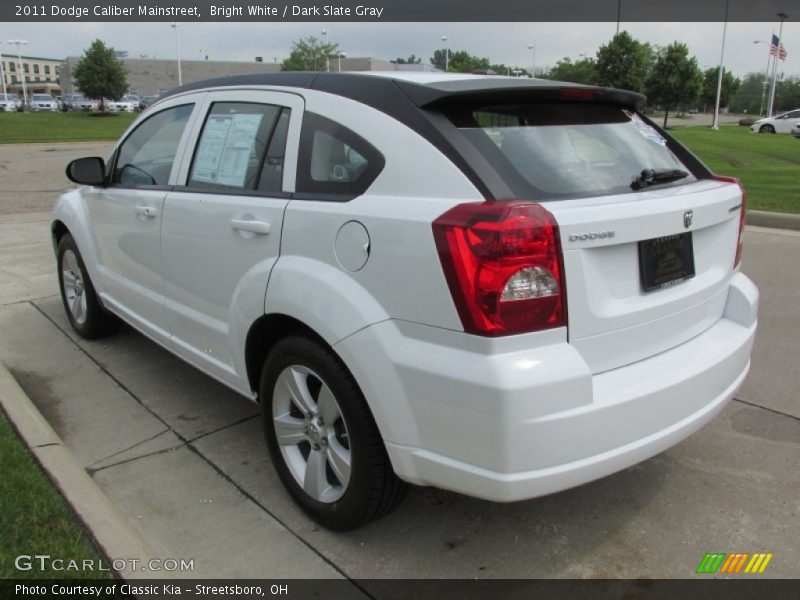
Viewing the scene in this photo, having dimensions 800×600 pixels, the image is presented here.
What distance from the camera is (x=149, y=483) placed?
3152mm

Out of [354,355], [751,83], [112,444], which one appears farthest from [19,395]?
[751,83]

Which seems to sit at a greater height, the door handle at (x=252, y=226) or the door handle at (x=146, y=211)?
the door handle at (x=252, y=226)

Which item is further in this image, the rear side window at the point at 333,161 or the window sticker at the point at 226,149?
the window sticker at the point at 226,149

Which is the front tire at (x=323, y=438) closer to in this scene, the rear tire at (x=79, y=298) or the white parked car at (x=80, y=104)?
the rear tire at (x=79, y=298)

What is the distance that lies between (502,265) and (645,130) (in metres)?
1.36

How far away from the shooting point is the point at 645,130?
2.94m

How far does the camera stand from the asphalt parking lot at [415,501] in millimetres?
2588

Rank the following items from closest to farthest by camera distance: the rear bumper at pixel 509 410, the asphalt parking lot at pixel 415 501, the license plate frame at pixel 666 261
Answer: the rear bumper at pixel 509 410 → the license plate frame at pixel 666 261 → the asphalt parking lot at pixel 415 501

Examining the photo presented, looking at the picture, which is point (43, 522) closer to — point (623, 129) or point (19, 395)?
point (19, 395)

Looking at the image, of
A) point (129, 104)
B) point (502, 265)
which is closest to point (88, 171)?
point (502, 265)

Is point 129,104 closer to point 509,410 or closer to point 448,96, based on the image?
point 448,96

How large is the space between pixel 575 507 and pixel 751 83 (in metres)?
113

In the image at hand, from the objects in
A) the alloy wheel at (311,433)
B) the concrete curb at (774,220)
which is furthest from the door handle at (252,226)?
the concrete curb at (774,220)

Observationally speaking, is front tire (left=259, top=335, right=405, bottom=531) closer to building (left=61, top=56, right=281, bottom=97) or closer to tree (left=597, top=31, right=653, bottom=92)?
tree (left=597, top=31, right=653, bottom=92)
